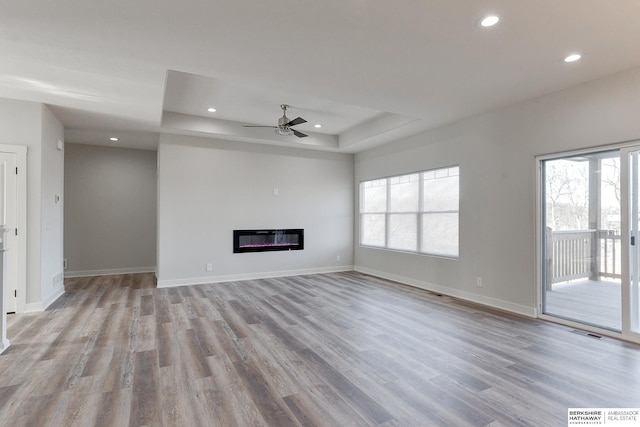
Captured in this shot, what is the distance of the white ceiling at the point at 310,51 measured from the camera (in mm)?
2309

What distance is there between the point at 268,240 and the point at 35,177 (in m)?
3.75

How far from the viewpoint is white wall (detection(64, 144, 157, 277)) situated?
260 inches

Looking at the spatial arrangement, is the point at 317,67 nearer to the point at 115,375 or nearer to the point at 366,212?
the point at 115,375

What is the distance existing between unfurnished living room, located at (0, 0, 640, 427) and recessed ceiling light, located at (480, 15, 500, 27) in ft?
0.07

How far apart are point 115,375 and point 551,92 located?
5251 mm

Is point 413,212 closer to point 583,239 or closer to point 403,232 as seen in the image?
point 403,232

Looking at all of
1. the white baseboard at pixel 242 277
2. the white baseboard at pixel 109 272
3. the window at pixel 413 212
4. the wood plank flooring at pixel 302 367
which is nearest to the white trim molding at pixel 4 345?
the wood plank flooring at pixel 302 367

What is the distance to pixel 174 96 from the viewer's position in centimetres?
468

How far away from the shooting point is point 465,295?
15.9ft

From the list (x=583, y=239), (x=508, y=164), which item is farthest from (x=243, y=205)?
(x=583, y=239)

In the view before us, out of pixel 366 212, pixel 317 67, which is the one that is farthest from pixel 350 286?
pixel 317 67

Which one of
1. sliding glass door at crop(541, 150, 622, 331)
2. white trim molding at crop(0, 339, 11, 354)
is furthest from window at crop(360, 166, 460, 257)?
white trim molding at crop(0, 339, 11, 354)

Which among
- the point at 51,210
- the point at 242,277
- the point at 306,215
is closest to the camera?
the point at 51,210

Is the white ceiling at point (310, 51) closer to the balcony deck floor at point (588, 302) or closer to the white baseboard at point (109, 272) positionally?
the balcony deck floor at point (588, 302)
